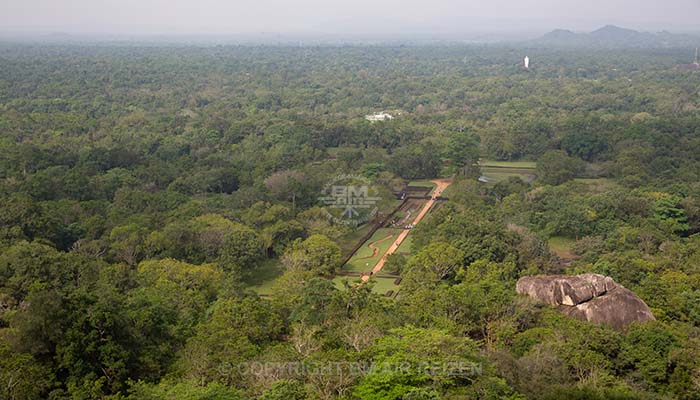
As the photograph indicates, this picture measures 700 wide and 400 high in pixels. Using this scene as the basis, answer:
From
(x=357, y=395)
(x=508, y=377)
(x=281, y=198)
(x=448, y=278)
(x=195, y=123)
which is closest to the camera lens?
(x=357, y=395)

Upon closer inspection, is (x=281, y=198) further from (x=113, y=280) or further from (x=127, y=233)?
(x=113, y=280)

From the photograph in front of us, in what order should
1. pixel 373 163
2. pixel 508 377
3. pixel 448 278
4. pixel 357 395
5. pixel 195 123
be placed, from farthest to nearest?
pixel 195 123
pixel 373 163
pixel 448 278
pixel 508 377
pixel 357 395

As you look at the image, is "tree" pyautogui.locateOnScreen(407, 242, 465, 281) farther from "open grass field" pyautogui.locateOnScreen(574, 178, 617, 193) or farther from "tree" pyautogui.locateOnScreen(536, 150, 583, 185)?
"tree" pyautogui.locateOnScreen(536, 150, 583, 185)

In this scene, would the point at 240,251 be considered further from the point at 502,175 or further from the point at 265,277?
the point at 502,175

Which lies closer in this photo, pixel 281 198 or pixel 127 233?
pixel 127 233

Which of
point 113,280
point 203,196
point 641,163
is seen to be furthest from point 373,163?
point 113,280

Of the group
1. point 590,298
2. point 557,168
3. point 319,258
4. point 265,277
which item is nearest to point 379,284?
point 319,258
